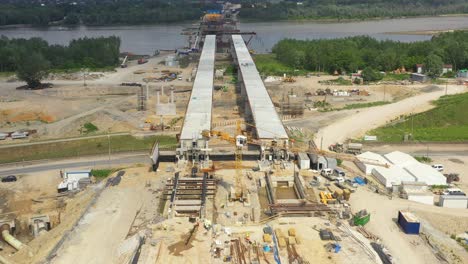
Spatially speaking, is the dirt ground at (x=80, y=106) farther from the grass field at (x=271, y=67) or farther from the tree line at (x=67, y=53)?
the grass field at (x=271, y=67)

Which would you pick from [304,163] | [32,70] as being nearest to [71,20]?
[32,70]

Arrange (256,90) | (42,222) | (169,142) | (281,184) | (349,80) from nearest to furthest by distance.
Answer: (42,222)
(281,184)
(169,142)
(256,90)
(349,80)

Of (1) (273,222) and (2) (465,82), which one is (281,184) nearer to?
(1) (273,222)

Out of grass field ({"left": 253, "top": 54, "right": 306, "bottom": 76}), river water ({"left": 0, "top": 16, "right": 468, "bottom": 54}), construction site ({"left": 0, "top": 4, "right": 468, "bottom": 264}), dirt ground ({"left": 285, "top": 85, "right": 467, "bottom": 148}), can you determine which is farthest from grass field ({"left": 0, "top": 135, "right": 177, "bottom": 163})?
river water ({"left": 0, "top": 16, "right": 468, "bottom": 54})

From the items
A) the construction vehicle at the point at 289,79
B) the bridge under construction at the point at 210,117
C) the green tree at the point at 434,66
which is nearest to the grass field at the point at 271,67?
Result: the construction vehicle at the point at 289,79

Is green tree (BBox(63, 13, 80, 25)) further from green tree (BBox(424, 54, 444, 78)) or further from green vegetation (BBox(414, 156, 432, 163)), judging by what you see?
green vegetation (BBox(414, 156, 432, 163))

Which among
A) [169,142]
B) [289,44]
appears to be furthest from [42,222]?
[289,44]
